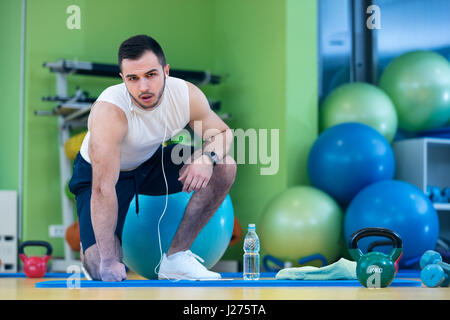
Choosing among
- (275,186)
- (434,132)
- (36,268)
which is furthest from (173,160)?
(434,132)

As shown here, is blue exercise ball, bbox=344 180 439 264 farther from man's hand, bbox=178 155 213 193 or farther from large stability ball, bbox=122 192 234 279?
man's hand, bbox=178 155 213 193

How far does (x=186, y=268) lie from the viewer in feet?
7.91

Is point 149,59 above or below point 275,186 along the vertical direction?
above

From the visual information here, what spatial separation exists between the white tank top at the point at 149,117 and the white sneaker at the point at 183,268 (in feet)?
1.28

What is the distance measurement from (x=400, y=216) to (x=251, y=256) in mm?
1183

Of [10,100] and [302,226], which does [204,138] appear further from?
[10,100]

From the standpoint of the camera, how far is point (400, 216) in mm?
3547

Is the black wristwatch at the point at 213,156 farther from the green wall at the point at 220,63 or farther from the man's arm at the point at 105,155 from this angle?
the green wall at the point at 220,63

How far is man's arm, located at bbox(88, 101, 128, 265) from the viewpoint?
7.27ft

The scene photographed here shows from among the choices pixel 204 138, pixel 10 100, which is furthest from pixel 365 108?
pixel 10 100

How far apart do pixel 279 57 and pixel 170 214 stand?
2.24 meters

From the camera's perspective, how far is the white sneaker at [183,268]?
95.0 inches

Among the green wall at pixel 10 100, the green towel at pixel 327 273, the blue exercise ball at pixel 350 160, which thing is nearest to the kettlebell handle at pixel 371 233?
the green towel at pixel 327 273
